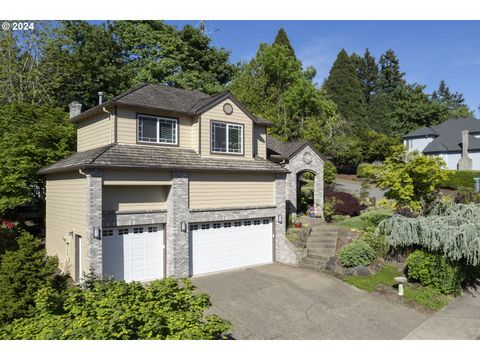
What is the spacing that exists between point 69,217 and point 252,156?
9225 millimetres

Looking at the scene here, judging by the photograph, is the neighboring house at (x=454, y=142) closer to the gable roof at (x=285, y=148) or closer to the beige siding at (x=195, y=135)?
the gable roof at (x=285, y=148)

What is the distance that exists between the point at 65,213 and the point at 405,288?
14.8m

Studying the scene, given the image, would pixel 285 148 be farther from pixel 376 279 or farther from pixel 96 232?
pixel 96 232

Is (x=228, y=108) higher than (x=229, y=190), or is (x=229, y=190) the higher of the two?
(x=228, y=108)

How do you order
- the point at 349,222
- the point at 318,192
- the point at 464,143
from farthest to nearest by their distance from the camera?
the point at 464,143, the point at 318,192, the point at 349,222

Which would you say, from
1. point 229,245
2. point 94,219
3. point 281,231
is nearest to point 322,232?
point 281,231

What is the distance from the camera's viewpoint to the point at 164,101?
15.7 m

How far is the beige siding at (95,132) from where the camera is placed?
569 inches

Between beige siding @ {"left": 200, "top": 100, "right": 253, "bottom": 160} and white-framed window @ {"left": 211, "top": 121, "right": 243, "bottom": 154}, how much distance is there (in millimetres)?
223

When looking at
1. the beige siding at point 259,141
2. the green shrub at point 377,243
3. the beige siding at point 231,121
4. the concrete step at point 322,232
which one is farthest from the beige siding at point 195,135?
the green shrub at point 377,243

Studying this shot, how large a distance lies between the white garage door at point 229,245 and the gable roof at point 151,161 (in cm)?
275

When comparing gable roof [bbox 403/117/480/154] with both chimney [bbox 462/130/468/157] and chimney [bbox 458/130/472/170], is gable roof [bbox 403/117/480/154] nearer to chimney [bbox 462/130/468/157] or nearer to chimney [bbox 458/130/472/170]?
chimney [bbox 462/130/468/157]

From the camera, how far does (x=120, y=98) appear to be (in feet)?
47.0

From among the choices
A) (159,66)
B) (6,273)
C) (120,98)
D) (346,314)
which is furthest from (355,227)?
(159,66)
